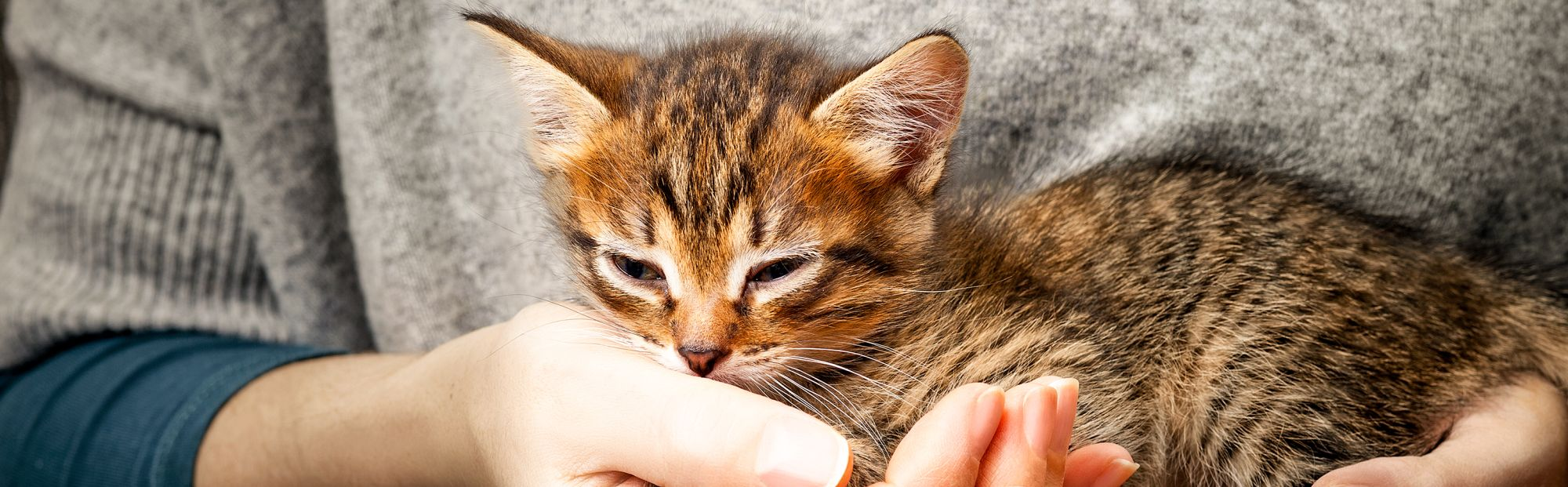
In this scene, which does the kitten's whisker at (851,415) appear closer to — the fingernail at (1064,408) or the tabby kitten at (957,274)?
the tabby kitten at (957,274)

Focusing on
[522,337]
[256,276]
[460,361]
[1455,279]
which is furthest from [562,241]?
[1455,279]

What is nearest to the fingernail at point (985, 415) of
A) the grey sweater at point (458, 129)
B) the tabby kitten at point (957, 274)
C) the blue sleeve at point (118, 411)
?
the tabby kitten at point (957, 274)

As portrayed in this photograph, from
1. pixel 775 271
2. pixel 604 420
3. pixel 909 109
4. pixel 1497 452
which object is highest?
pixel 909 109

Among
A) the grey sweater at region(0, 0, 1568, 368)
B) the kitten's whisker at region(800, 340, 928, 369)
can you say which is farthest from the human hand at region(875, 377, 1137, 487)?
the grey sweater at region(0, 0, 1568, 368)

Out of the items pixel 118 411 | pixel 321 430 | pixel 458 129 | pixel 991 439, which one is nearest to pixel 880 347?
pixel 991 439

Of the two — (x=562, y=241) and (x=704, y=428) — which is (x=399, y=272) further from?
(x=704, y=428)

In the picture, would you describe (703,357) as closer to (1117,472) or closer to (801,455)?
(801,455)

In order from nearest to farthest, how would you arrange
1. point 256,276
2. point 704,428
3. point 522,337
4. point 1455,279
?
point 704,428, point 522,337, point 1455,279, point 256,276
